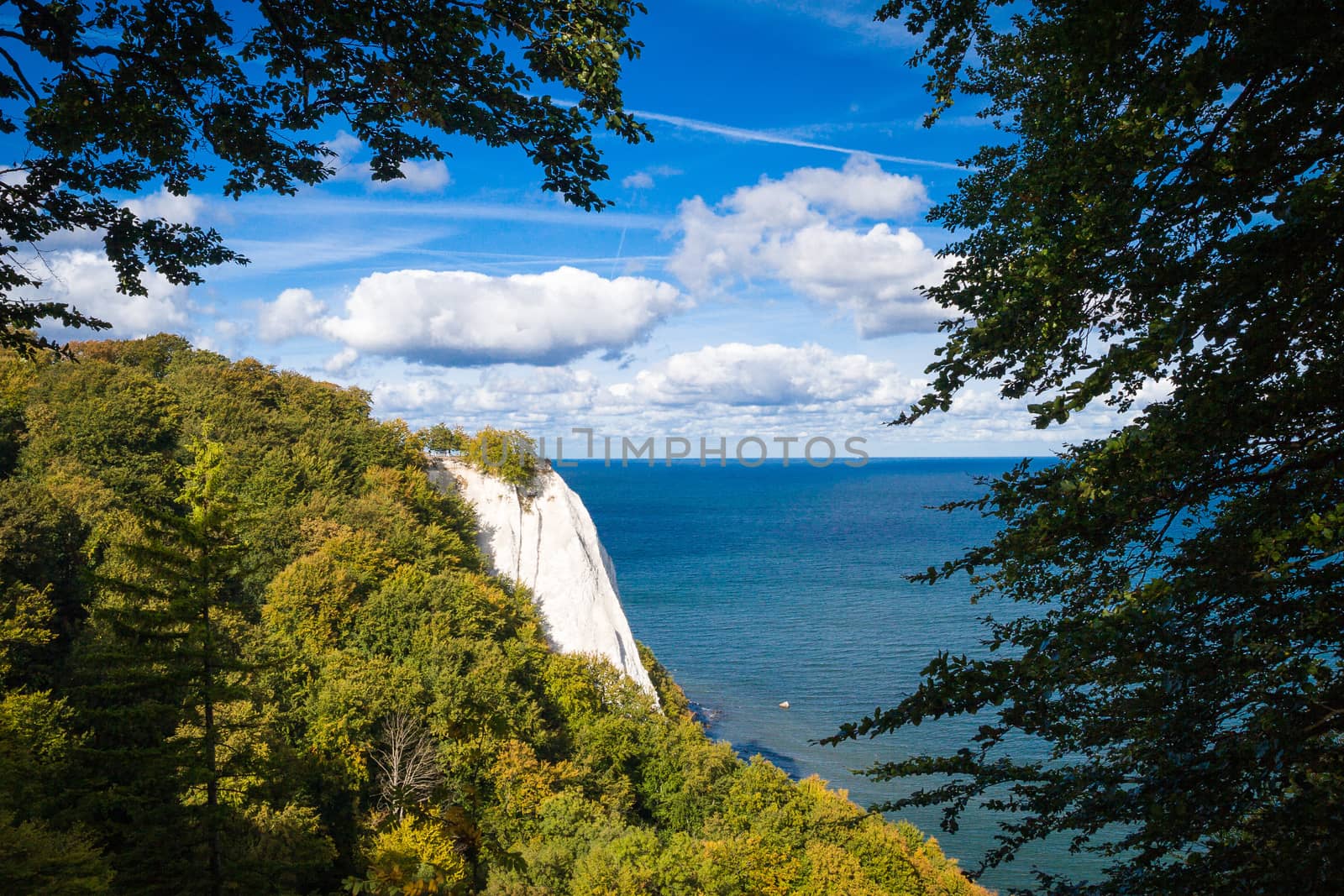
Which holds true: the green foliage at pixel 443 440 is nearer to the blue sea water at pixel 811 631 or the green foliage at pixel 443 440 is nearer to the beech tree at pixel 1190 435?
the blue sea water at pixel 811 631

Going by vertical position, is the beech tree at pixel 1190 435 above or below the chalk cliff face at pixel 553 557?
above

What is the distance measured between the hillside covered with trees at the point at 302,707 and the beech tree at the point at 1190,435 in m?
2.81

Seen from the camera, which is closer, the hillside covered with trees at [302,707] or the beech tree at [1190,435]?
the beech tree at [1190,435]

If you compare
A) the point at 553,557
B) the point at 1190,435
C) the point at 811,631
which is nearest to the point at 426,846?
the point at 1190,435

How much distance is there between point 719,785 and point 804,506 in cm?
14633

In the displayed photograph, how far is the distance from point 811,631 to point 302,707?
4263 cm

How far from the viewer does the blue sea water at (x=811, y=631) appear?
114 feet

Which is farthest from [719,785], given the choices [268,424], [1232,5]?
[268,424]

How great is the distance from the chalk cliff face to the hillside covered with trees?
230 cm

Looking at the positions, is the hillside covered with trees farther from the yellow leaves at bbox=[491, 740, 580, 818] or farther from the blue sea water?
the blue sea water

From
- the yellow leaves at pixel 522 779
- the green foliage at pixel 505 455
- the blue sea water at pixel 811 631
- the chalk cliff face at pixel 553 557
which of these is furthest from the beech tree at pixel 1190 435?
the green foliage at pixel 505 455

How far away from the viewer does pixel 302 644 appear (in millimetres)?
21641

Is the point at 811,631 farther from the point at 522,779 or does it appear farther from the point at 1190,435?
the point at 1190,435

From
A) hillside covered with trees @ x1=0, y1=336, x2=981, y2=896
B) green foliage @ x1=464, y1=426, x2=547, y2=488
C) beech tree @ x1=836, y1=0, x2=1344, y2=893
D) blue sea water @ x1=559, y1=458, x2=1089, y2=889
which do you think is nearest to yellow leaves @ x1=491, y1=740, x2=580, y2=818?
hillside covered with trees @ x1=0, y1=336, x2=981, y2=896
